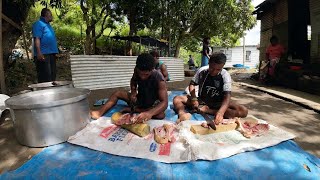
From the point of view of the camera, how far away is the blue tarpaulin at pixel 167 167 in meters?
2.16

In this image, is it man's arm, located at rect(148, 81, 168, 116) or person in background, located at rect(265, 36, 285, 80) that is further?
person in background, located at rect(265, 36, 285, 80)

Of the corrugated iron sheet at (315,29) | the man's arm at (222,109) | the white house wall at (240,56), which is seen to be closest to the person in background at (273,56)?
the corrugated iron sheet at (315,29)

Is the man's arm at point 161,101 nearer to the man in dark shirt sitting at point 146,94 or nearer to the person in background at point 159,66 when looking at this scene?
the man in dark shirt sitting at point 146,94

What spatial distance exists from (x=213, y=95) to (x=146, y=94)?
3.20ft

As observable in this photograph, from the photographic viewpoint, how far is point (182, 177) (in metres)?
2.15

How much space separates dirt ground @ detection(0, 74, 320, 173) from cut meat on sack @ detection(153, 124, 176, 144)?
1.27m

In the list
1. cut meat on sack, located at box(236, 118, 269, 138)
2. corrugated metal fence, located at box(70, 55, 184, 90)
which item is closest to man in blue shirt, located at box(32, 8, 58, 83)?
corrugated metal fence, located at box(70, 55, 184, 90)

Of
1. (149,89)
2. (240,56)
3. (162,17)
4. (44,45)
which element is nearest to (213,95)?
(149,89)

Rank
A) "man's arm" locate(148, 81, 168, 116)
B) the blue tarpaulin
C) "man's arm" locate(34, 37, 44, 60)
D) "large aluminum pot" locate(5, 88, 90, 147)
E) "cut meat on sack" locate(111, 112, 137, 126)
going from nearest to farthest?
the blue tarpaulin < "large aluminum pot" locate(5, 88, 90, 147) < "cut meat on sack" locate(111, 112, 137, 126) < "man's arm" locate(148, 81, 168, 116) < "man's arm" locate(34, 37, 44, 60)

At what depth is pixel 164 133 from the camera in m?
2.88

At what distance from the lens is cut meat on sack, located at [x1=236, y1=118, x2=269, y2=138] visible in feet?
9.52

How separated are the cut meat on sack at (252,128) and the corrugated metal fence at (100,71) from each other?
196 inches

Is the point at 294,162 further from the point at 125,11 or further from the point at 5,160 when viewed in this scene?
the point at 125,11

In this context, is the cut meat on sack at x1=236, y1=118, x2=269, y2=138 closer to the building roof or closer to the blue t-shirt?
the blue t-shirt
